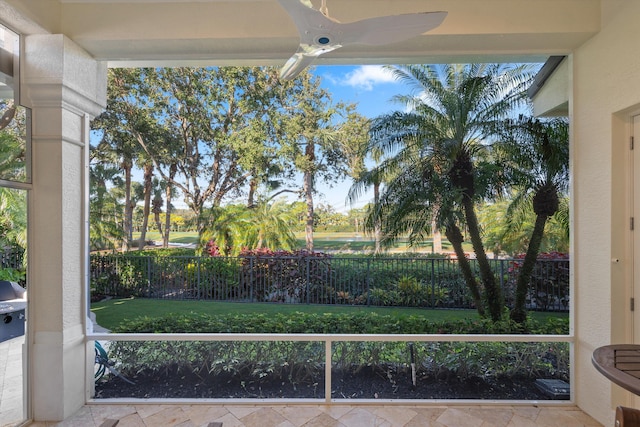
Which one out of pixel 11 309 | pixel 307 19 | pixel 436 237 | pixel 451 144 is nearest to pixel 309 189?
pixel 436 237

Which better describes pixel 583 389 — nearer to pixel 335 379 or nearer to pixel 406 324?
pixel 406 324

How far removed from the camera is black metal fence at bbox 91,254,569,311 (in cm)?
351

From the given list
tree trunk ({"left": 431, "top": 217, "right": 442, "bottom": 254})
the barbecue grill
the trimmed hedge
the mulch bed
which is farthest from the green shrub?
tree trunk ({"left": 431, "top": 217, "right": 442, "bottom": 254})

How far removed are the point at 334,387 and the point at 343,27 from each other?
2.75 metres

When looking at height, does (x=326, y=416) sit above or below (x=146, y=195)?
below

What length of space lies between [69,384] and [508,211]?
4417 mm

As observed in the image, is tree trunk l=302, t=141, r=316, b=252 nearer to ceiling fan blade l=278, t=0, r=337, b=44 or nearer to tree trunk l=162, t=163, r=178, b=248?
tree trunk l=162, t=163, r=178, b=248

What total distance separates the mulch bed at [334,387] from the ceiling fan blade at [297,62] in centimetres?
250

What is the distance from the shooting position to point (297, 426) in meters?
2.20

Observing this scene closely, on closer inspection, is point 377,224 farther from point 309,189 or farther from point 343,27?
point 343,27

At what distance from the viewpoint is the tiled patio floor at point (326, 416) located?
2.23 meters

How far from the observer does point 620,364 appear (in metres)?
1.36

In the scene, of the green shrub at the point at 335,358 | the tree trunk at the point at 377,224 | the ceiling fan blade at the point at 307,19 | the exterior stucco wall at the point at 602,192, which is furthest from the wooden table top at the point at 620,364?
the tree trunk at the point at 377,224

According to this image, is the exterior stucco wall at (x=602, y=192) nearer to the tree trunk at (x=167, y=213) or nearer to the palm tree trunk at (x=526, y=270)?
the palm tree trunk at (x=526, y=270)
